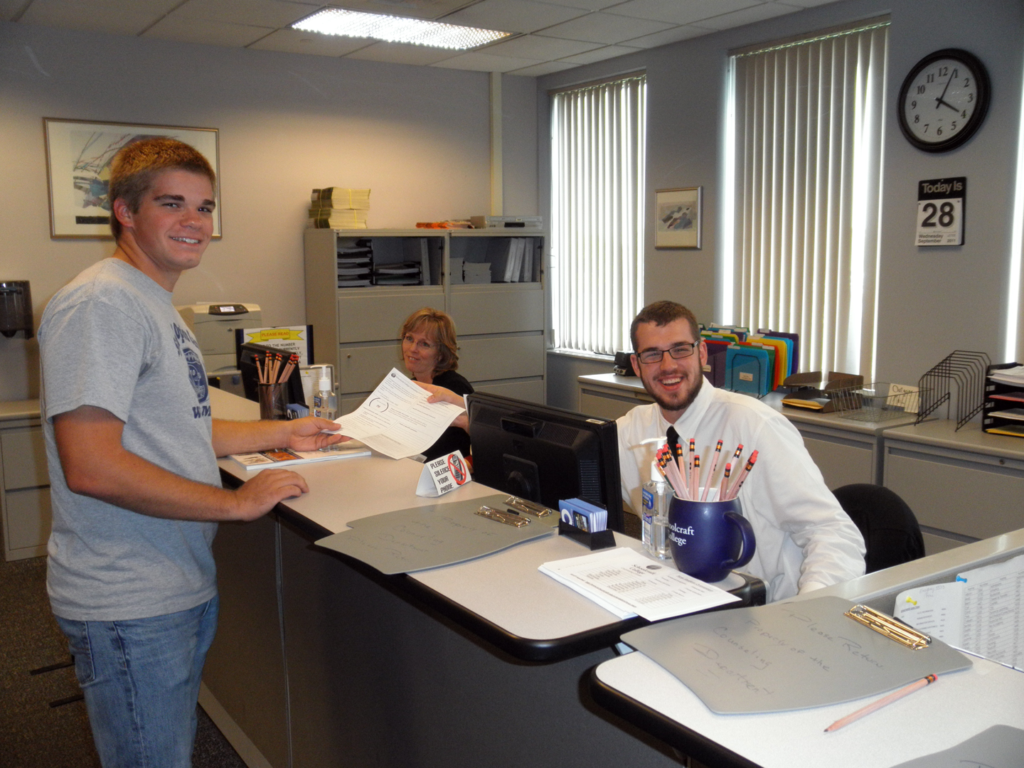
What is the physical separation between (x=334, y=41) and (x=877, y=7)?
3018 mm

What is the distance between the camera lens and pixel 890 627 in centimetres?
104

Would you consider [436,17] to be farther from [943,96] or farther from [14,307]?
[14,307]

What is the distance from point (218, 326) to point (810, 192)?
335 cm

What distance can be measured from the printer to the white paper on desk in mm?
2479

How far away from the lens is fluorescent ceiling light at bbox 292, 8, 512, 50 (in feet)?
14.9

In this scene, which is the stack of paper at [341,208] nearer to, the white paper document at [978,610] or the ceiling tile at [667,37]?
the ceiling tile at [667,37]

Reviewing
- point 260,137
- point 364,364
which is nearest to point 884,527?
point 364,364

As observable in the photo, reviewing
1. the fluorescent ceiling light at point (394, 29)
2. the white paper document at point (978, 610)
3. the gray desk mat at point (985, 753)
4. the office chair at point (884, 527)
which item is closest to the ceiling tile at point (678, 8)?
the fluorescent ceiling light at point (394, 29)

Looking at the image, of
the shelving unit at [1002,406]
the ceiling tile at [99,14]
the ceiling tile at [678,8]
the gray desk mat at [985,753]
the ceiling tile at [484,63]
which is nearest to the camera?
the gray desk mat at [985,753]

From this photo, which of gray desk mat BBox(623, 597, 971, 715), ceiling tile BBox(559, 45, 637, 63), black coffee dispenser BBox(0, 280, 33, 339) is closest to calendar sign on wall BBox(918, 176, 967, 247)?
ceiling tile BBox(559, 45, 637, 63)

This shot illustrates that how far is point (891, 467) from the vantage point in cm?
354

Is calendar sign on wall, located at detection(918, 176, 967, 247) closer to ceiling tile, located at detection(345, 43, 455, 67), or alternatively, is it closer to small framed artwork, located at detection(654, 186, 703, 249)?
small framed artwork, located at detection(654, 186, 703, 249)

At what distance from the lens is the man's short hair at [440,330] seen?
3461 millimetres

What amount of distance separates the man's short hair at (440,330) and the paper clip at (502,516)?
73.2 inches
